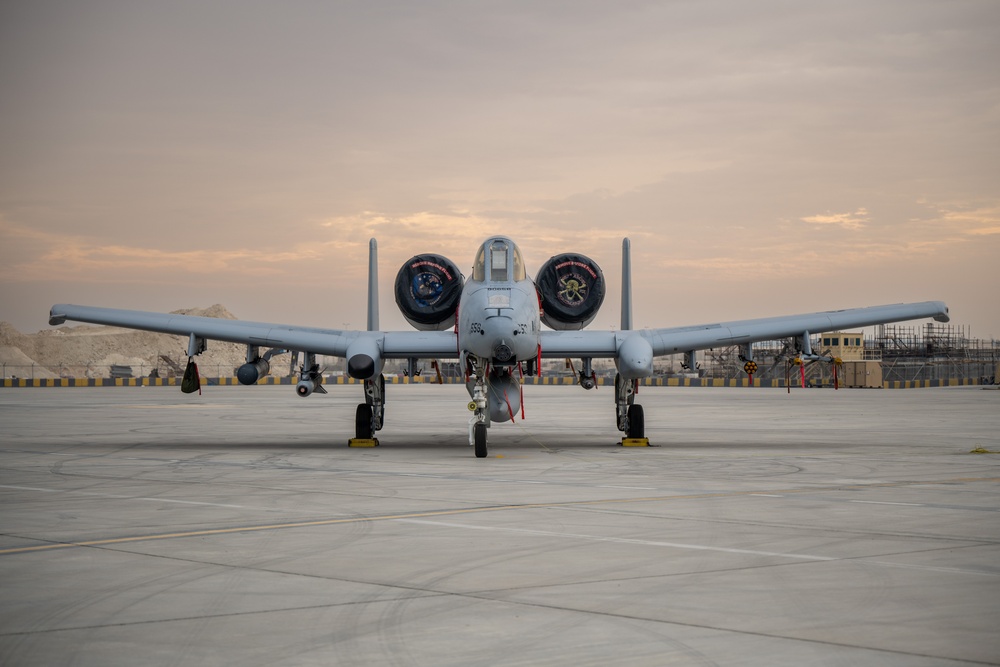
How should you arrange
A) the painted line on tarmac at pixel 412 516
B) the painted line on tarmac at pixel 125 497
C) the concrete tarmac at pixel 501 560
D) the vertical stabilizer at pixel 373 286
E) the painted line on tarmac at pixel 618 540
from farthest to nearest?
the vertical stabilizer at pixel 373 286, the painted line on tarmac at pixel 125 497, the painted line on tarmac at pixel 412 516, the painted line on tarmac at pixel 618 540, the concrete tarmac at pixel 501 560

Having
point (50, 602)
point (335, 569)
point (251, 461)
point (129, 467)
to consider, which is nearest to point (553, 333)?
point (251, 461)

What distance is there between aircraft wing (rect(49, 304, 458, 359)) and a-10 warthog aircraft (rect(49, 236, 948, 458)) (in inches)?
1.0

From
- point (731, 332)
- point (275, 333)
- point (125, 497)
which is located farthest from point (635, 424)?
point (125, 497)

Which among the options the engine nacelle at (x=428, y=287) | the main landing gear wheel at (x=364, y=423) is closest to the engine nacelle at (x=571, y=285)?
the engine nacelle at (x=428, y=287)

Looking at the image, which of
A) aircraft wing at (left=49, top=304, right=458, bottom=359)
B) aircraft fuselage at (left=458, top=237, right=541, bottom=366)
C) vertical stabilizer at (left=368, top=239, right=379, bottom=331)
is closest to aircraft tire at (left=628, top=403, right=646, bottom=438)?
aircraft fuselage at (left=458, top=237, right=541, bottom=366)

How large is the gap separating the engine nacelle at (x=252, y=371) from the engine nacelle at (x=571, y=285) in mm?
6554

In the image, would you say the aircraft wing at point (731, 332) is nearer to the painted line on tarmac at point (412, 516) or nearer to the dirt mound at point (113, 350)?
the painted line on tarmac at point (412, 516)

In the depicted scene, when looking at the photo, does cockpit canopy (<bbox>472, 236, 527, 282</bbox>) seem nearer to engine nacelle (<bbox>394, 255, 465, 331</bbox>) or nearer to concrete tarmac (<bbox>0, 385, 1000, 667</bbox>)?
engine nacelle (<bbox>394, 255, 465, 331</bbox>)

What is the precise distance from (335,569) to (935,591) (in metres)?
4.52

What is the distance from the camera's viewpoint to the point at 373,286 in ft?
87.0

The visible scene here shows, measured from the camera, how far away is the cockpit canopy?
21.1 metres

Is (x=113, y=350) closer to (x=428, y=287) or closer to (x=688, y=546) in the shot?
(x=428, y=287)

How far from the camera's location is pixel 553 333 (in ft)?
76.5

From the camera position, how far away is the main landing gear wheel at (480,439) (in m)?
19.9
